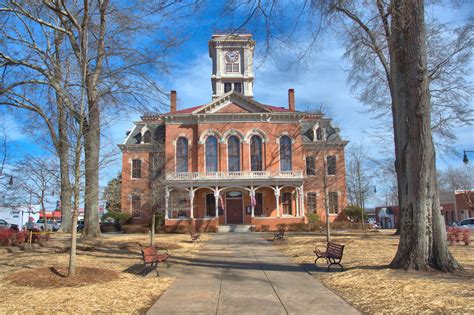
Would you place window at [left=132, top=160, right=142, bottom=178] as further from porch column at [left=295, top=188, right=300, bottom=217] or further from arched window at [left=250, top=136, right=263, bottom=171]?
porch column at [left=295, top=188, right=300, bottom=217]

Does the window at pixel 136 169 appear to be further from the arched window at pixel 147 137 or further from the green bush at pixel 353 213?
the green bush at pixel 353 213

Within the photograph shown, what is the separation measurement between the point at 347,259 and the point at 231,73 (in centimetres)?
3668

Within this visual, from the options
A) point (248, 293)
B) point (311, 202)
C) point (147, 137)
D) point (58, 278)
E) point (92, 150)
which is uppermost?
point (147, 137)

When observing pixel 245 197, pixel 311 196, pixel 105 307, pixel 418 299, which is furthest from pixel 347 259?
pixel 311 196

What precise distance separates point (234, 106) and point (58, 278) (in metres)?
31.4

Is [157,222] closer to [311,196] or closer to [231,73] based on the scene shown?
[311,196]

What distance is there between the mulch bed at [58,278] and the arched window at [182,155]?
96.5ft

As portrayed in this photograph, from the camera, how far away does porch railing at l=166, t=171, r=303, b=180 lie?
37312 mm

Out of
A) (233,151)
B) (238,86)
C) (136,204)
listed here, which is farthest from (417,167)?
(238,86)

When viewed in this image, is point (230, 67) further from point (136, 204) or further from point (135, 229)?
point (135, 229)

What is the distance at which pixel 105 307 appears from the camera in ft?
23.1

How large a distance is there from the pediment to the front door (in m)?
7.90

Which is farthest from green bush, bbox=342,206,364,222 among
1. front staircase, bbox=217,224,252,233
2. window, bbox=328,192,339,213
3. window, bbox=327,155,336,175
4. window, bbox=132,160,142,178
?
window, bbox=132,160,142,178

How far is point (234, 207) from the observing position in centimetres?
3931
